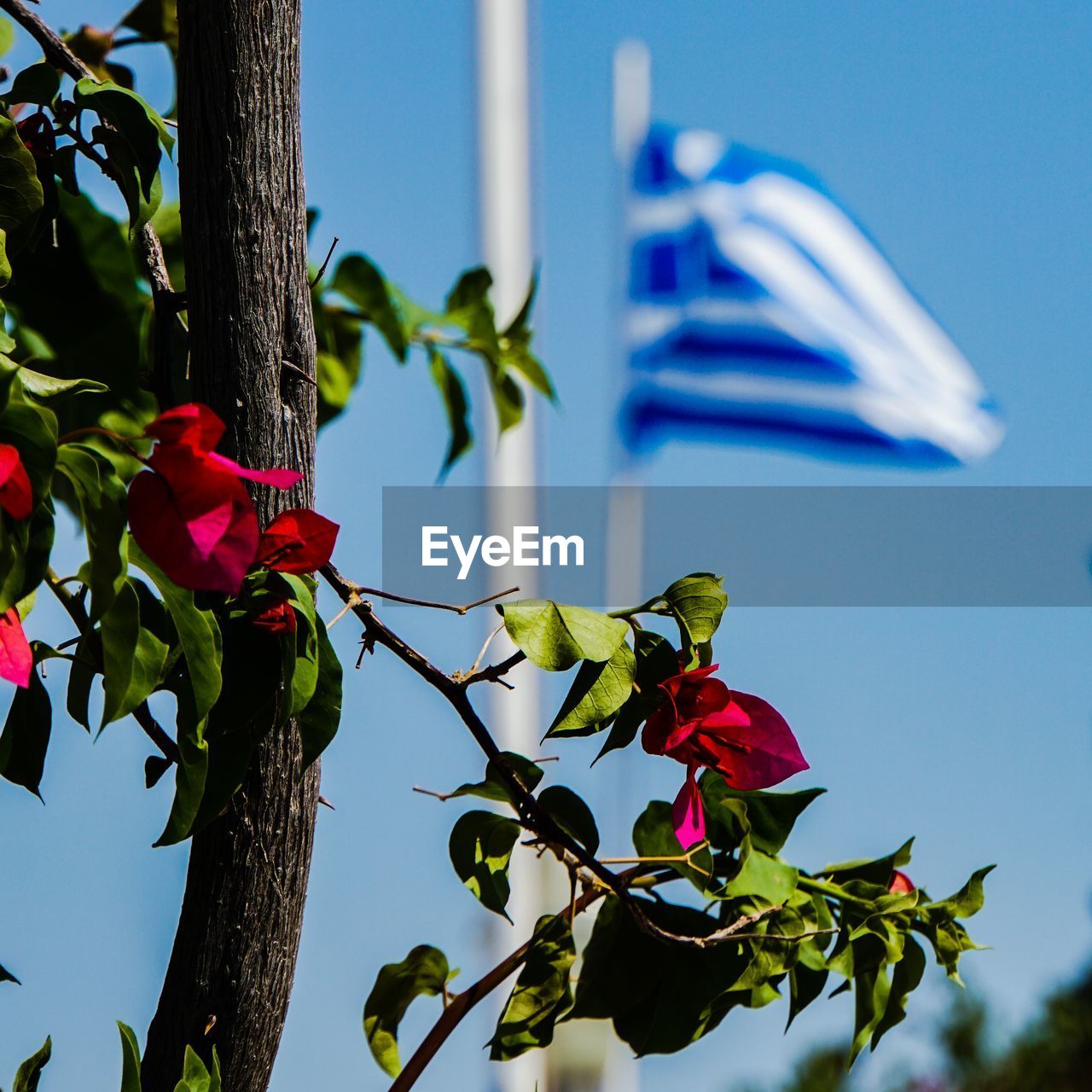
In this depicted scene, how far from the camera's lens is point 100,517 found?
0.60 ft

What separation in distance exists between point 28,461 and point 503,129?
176 cm

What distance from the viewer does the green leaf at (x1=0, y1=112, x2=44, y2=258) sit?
0.26m

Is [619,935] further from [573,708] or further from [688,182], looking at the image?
[688,182]

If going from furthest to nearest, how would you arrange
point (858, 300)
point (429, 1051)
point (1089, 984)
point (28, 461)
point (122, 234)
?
point (1089, 984), point (858, 300), point (122, 234), point (429, 1051), point (28, 461)

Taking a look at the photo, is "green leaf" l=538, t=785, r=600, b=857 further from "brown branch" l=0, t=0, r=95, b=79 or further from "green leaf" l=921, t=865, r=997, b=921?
"brown branch" l=0, t=0, r=95, b=79

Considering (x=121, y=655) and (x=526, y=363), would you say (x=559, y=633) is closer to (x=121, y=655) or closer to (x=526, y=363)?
(x=121, y=655)

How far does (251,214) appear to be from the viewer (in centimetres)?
27

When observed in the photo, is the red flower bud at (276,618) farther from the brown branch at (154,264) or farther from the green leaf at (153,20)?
the green leaf at (153,20)

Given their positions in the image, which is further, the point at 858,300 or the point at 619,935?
the point at 858,300

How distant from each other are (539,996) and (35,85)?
25cm

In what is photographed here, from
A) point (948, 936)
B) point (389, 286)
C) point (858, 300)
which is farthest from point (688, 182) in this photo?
point (948, 936)

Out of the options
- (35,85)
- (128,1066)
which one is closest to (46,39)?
(35,85)

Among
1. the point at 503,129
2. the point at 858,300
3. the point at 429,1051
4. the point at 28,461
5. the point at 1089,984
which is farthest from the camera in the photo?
the point at 1089,984

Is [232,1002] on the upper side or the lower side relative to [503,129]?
lower
